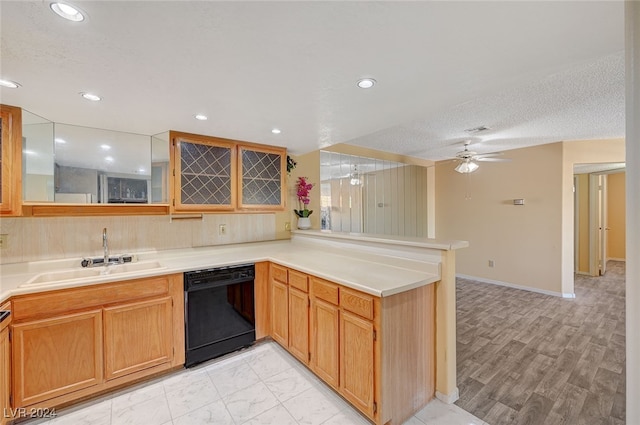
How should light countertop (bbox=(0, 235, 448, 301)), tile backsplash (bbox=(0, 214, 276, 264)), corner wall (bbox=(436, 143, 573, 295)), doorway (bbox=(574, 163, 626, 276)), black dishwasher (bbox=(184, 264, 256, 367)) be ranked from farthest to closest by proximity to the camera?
doorway (bbox=(574, 163, 626, 276)) → corner wall (bbox=(436, 143, 573, 295)) → black dishwasher (bbox=(184, 264, 256, 367)) → tile backsplash (bbox=(0, 214, 276, 264)) → light countertop (bbox=(0, 235, 448, 301))

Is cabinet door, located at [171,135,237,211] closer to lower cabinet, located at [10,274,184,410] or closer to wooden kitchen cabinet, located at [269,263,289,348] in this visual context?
lower cabinet, located at [10,274,184,410]

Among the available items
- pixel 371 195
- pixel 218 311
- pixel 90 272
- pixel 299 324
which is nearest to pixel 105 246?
pixel 90 272

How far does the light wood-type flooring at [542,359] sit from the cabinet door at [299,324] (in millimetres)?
1240

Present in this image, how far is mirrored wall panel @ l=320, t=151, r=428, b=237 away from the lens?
4082mm

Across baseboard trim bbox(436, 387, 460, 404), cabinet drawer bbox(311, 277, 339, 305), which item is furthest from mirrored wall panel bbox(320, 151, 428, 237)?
baseboard trim bbox(436, 387, 460, 404)

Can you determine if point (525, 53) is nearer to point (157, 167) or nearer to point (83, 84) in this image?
point (83, 84)

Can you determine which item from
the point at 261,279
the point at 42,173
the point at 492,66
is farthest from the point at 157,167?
the point at 492,66

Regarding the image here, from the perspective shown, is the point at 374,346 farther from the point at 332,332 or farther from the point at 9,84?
the point at 9,84

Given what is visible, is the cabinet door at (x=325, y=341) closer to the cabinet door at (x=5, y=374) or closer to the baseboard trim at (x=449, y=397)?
the baseboard trim at (x=449, y=397)

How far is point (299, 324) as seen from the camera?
2.34m

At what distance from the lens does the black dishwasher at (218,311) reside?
91.7 inches

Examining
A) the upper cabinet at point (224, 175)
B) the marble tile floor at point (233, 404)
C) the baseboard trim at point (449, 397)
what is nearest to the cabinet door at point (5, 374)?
the marble tile floor at point (233, 404)

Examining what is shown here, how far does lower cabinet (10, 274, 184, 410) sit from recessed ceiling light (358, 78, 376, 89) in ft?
6.90

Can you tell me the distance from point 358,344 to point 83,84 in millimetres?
2349
